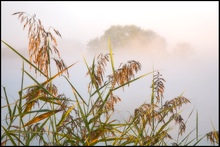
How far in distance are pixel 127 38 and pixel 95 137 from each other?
115 feet

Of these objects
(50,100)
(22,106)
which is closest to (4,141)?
(22,106)

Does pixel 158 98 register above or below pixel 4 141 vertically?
above

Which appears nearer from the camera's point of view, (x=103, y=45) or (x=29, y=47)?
(x=29, y=47)

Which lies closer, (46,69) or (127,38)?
(46,69)

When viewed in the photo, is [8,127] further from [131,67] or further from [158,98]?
[158,98]

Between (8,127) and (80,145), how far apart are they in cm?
53

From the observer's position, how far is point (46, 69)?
8.52ft

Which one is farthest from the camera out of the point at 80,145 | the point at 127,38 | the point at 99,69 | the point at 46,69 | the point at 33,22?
the point at 127,38

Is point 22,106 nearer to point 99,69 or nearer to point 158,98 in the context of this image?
point 99,69

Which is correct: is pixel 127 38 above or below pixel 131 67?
above

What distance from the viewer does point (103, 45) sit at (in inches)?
1471

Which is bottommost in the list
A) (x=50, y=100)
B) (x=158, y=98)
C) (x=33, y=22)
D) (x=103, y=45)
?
(x=50, y=100)

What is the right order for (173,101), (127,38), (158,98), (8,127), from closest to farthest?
1. (8,127)
2. (158,98)
3. (173,101)
4. (127,38)

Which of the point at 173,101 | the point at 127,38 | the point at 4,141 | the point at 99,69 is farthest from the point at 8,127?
the point at 127,38
